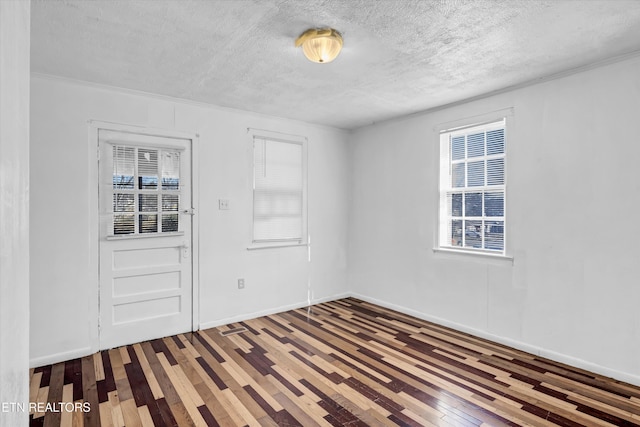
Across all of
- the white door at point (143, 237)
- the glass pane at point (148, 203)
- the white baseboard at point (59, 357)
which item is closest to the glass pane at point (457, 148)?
the white door at point (143, 237)

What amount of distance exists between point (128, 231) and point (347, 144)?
10.6 feet

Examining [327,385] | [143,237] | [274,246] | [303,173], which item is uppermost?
[303,173]

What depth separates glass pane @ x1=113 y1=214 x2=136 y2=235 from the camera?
3.36 m

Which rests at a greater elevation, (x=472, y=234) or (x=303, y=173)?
(x=303, y=173)

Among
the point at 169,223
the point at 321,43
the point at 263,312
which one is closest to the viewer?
the point at 321,43

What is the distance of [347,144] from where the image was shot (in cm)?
524

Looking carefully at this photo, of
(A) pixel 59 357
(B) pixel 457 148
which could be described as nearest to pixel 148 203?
(A) pixel 59 357

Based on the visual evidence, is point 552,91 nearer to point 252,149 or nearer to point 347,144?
point 347,144

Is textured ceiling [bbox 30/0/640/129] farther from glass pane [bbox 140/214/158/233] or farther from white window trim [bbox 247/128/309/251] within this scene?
glass pane [bbox 140/214/158/233]

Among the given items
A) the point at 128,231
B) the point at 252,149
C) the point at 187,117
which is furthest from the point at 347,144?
the point at 128,231

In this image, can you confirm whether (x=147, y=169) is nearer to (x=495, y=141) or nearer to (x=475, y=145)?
(x=475, y=145)

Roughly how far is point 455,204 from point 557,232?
3.65 feet

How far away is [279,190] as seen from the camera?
4516 millimetres

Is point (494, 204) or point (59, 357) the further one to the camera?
point (494, 204)
